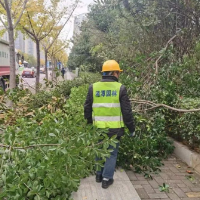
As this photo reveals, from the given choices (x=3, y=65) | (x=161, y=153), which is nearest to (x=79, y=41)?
(x=3, y=65)

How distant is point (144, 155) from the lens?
14.0 ft

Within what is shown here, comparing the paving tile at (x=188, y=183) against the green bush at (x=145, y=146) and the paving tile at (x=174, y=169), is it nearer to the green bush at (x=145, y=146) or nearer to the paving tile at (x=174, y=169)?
the paving tile at (x=174, y=169)

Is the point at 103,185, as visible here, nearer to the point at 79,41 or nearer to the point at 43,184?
the point at 43,184

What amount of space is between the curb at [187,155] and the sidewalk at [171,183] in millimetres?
98

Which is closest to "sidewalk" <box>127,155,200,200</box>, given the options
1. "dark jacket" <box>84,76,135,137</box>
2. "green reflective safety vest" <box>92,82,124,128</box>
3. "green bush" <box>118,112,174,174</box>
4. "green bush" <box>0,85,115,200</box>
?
"green bush" <box>118,112,174,174</box>

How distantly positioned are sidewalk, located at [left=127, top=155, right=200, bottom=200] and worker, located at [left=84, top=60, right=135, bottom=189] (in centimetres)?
63

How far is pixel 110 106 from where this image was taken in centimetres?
329

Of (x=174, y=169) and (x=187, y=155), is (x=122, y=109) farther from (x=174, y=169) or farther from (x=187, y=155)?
(x=187, y=155)

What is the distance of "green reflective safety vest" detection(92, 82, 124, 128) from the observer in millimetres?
3279

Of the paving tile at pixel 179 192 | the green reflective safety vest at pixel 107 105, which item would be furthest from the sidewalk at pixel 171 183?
the green reflective safety vest at pixel 107 105

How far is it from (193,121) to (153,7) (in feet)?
13.8

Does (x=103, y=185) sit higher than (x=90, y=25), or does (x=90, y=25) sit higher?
(x=90, y=25)

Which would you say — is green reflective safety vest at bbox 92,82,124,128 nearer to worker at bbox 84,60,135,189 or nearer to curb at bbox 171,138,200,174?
worker at bbox 84,60,135,189

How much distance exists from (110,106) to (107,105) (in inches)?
1.7
